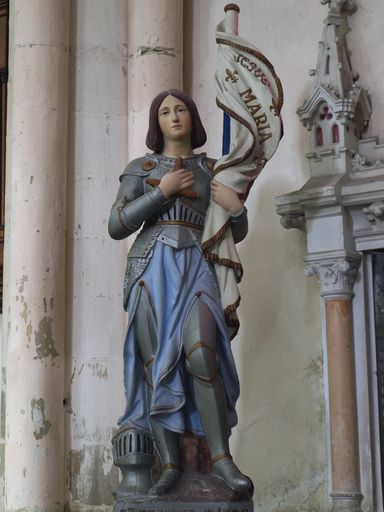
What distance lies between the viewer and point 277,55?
595cm

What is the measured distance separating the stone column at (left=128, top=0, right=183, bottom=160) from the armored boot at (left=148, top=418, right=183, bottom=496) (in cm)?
230

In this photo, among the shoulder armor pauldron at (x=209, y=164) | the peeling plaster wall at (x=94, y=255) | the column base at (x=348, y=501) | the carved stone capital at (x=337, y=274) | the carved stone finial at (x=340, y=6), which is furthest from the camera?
the peeling plaster wall at (x=94, y=255)

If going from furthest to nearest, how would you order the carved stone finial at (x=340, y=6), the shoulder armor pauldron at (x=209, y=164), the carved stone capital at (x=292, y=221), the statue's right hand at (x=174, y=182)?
the carved stone finial at (x=340, y=6) → the carved stone capital at (x=292, y=221) → the shoulder armor pauldron at (x=209, y=164) → the statue's right hand at (x=174, y=182)

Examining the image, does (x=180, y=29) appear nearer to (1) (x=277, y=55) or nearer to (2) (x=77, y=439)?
(1) (x=277, y=55)

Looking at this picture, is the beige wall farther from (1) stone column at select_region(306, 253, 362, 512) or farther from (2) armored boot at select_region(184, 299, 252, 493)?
(2) armored boot at select_region(184, 299, 252, 493)

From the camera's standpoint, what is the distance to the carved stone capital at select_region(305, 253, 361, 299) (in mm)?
5281

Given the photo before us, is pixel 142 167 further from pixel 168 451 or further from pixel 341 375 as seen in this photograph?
pixel 341 375

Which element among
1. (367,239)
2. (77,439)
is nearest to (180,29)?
(367,239)

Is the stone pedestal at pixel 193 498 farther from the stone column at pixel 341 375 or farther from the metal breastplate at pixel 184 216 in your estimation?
the stone column at pixel 341 375

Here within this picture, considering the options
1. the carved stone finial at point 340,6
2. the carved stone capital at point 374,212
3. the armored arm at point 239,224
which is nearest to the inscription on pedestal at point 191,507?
the armored arm at point 239,224

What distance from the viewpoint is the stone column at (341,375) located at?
512 centimetres

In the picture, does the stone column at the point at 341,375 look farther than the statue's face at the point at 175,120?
Yes

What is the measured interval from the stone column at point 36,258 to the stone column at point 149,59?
0.39 m

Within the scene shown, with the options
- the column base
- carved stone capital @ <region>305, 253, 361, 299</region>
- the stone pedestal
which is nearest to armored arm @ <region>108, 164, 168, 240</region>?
the stone pedestal
